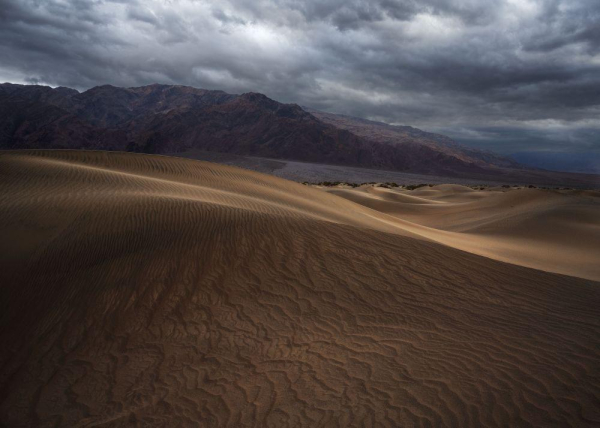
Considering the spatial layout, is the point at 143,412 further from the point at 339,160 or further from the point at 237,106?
the point at 237,106

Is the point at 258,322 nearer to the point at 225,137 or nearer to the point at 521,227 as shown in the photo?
the point at 521,227

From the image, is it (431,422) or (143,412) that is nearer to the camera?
(431,422)

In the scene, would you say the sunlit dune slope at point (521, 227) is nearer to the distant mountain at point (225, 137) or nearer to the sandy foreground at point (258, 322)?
the sandy foreground at point (258, 322)

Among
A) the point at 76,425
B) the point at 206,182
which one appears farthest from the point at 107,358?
the point at 206,182

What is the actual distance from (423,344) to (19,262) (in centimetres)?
556

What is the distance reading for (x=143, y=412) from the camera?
3.60 meters

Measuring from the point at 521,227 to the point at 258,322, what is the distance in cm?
1428

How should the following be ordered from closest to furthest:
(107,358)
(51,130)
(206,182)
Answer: (107,358) < (206,182) < (51,130)

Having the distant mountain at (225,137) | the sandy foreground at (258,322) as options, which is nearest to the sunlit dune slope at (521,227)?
the sandy foreground at (258,322)

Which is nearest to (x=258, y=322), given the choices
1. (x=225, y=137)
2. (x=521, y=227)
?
(x=521, y=227)

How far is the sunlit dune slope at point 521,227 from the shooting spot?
35.0 ft

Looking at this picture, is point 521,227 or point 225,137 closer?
point 521,227

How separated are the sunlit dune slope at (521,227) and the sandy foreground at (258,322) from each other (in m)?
3.90

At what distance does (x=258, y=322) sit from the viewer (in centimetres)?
484
